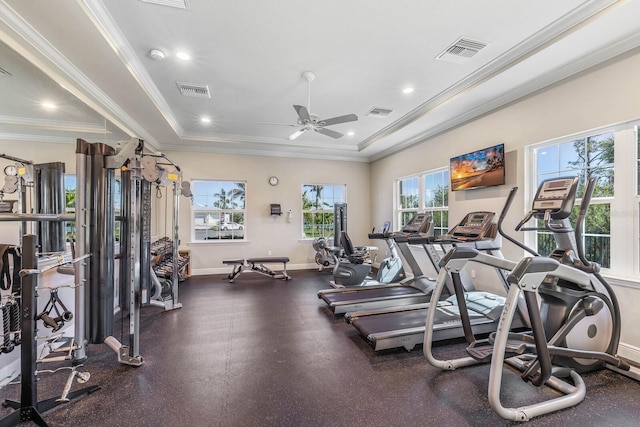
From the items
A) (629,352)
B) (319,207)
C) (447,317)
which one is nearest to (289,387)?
(447,317)

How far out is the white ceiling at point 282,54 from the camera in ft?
7.93

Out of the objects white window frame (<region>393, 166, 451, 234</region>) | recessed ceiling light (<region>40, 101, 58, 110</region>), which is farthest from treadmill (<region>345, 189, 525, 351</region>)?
recessed ceiling light (<region>40, 101, 58, 110</region>)

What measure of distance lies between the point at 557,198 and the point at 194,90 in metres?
4.35

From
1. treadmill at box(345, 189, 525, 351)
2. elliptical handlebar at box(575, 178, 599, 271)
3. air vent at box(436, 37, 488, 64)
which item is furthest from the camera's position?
air vent at box(436, 37, 488, 64)

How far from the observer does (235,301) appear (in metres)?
4.46

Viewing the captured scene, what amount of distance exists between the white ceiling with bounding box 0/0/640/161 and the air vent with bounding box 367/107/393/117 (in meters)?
0.20

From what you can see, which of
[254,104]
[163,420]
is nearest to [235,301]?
[163,420]

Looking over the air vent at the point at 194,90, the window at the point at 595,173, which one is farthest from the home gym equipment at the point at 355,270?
the air vent at the point at 194,90

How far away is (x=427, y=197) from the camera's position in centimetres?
571

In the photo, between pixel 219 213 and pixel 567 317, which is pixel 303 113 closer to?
pixel 567 317

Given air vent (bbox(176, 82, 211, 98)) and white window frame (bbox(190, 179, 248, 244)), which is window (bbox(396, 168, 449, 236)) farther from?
air vent (bbox(176, 82, 211, 98))

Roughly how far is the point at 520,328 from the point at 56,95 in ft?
19.4

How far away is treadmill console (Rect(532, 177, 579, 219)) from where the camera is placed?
229cm

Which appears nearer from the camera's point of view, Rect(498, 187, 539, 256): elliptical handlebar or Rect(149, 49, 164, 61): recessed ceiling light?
Rect(498, 187, 539, 256): elliptical handlebar
